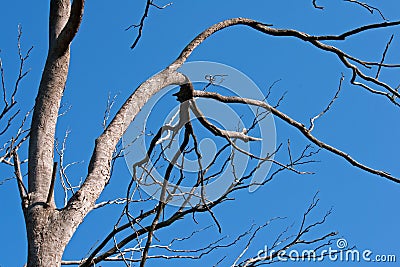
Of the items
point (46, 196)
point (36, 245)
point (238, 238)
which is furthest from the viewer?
point (238, 238)

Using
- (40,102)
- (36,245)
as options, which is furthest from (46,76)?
(36,245)

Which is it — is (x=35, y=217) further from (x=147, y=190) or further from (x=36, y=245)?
(x=147, y=190)

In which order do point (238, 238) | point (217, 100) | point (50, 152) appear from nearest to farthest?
point (50, 152) < point (217, 100) < point (238, 238)

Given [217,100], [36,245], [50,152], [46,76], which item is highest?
[217,100]

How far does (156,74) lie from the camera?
2.25m

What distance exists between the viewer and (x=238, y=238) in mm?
3424

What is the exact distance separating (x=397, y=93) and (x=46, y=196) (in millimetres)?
1976

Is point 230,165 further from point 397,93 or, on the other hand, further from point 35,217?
point 35,217

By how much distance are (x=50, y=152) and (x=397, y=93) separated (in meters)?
1.90

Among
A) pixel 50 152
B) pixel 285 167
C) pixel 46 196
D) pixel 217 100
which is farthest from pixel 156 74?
pixel 285 167

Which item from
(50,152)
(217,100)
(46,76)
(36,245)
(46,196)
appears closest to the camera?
(36,245)

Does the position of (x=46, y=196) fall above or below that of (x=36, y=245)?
above

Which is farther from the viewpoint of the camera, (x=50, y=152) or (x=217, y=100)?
(x=217, y=100)

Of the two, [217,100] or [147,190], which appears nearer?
[217,100]
